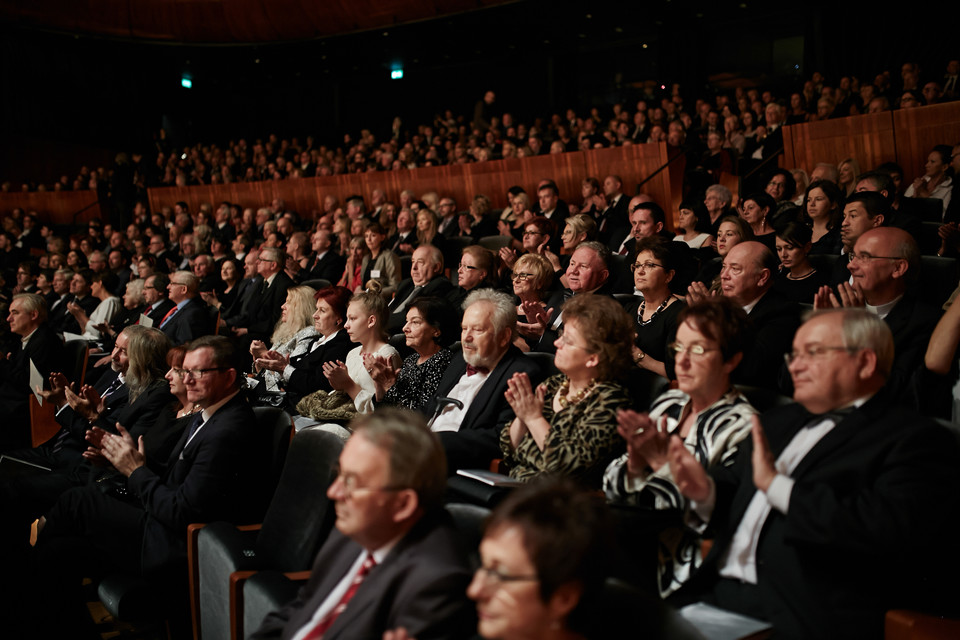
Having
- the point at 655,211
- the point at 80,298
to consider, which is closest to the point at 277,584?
the point at 655,211

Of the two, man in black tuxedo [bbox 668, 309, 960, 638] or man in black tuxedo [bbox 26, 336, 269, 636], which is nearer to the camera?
man in black tuxedo [bbox 668, 309, 960, 638]

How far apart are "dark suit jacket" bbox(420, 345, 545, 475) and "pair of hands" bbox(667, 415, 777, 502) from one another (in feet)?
2.64

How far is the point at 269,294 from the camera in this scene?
5223 millimetres

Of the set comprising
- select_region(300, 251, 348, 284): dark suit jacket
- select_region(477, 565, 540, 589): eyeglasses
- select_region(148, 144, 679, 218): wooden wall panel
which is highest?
select_region(148, 144, 679, 218): wooden wall panel

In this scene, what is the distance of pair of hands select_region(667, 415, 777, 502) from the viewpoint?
140 centimetres

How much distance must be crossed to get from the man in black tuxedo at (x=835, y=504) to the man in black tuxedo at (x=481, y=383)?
2.69ft

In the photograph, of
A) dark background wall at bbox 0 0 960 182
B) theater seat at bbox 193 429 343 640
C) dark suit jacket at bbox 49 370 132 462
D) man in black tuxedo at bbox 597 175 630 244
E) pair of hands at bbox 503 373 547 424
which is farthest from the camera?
dark background wall at bbox 0 0 960 182

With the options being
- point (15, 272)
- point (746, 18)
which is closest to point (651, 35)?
point (746, 18)

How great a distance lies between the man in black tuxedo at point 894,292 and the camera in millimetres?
2219

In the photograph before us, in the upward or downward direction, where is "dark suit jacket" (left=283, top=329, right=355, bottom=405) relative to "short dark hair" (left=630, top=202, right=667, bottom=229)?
downward

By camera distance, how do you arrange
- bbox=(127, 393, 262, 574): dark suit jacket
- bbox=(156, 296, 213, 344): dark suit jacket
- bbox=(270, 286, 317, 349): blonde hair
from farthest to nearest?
bbox=(156, 296, 213, 344): dark suit jacket, bbox=(270, 286, 317, 349): blonde hair, bbox=(127, 393, 262, 574): dark suit jacket

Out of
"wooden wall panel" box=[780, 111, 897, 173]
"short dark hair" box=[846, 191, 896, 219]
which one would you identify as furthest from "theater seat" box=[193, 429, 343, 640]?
"wooden wall panel" box=[780, 111, 897, 173]

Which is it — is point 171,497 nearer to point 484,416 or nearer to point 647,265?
point 484,416

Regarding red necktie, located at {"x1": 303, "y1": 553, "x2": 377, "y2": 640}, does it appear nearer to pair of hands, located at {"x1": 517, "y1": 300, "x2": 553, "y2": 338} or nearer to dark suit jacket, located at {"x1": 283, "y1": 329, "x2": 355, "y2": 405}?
pair of hands, located at {"x1": 517, "y1": 300, "x2": 553, "y2": 338}
